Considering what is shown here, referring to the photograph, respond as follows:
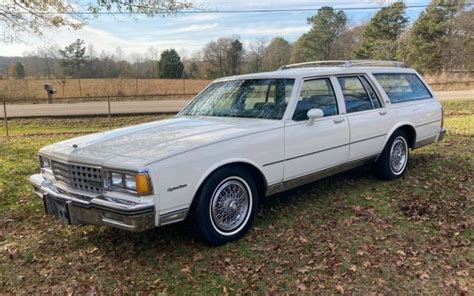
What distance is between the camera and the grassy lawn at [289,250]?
10.7ft

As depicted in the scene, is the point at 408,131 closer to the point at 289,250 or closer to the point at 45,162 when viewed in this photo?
the point at 289,250

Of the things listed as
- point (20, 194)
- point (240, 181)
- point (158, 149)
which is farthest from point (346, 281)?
point (20, 194)

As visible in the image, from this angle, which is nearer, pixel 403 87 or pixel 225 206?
pixel 225 206

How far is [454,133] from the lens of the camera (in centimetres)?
983

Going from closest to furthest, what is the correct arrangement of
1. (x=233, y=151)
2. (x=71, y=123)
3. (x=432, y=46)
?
(x=233, y=151)
(x=71, y=123)
(x=432, y=46)

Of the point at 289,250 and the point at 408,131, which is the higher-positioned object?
the point at 408,131

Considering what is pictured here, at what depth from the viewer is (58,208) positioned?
12.1 ft

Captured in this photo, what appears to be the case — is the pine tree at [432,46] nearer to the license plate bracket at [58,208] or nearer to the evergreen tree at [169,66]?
the evergreen tree at [169,66]

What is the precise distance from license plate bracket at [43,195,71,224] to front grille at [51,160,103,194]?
18 centimetres

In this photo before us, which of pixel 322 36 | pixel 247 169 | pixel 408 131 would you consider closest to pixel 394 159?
pixel 408 131

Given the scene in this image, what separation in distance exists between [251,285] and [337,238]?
1.21 meters

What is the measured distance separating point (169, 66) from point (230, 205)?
1924 inches

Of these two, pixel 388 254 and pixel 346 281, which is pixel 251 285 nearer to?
pixel 346 281

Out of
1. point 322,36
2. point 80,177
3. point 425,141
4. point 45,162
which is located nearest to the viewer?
point 80,177
